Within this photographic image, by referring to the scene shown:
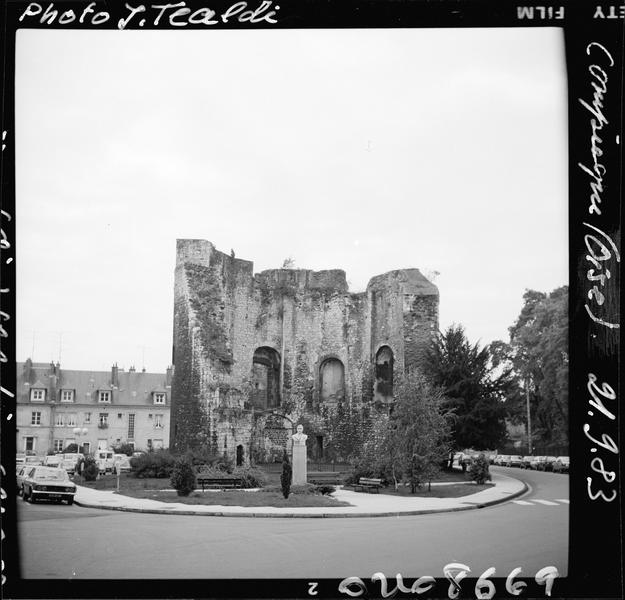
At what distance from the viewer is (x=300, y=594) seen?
7977 mm

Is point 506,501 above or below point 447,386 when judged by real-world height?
below

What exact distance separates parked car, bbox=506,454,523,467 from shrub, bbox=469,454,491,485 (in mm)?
2908

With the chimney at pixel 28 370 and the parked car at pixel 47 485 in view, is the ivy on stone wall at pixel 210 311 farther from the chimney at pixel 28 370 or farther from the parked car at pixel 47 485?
the chimney at pixel 28 370

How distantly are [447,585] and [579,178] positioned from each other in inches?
199

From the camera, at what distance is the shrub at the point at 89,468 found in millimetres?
14148

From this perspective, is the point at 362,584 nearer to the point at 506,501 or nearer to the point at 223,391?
the point at 506,501

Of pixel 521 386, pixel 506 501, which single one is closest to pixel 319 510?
pixel 506 501

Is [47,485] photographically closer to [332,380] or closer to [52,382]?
[52,382]

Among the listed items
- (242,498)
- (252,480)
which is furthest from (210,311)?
(242,498)

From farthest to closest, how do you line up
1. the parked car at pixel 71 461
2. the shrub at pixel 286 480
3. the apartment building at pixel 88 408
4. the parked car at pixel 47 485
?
the shrub at pixel 286 480
the parked car at pixel 71 461
the apartment building at pixel 88 408
the parked car at pixel 47 485

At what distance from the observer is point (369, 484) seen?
1600cm

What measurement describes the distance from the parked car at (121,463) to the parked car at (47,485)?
7.88ft

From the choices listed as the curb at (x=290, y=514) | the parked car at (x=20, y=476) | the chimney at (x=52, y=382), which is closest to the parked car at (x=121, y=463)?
the curb at (x=290, y=514)

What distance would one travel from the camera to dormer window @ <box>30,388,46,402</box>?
10.0 meters
